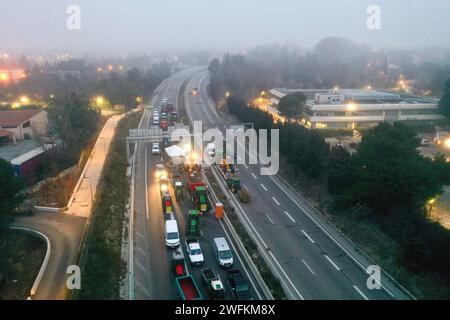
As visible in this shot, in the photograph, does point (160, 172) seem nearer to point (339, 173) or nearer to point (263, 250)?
point (263, 250)

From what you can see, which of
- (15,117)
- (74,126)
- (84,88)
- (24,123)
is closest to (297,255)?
(74,126)

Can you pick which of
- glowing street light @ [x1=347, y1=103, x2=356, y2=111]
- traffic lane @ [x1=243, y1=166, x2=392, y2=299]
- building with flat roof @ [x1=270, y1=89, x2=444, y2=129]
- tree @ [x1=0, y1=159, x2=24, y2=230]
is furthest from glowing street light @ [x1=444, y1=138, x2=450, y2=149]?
tree @ [x1=0, y1=159, x2=24, y2=230]

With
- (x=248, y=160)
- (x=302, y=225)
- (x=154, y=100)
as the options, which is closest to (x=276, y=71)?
(x=154, y=100)

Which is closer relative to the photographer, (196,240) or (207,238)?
(196,240)

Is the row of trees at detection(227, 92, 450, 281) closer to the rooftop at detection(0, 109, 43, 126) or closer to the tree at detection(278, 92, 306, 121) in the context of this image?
the tree at detection(278, 92, 306, 121)
